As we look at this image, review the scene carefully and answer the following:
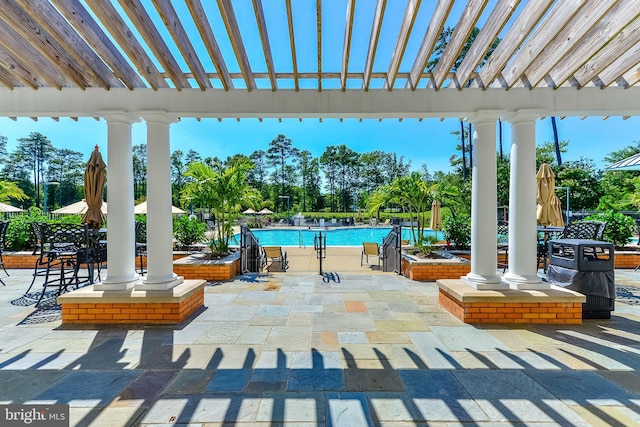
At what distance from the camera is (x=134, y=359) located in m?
2.90

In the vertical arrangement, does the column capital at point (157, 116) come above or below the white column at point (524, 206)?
above

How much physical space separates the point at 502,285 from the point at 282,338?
2.99 meters

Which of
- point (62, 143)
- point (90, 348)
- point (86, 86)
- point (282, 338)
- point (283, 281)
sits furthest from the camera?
point (62, 143)

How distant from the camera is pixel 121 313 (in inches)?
149

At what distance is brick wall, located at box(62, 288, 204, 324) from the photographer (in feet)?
12.4

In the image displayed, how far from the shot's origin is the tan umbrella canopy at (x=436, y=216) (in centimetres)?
766

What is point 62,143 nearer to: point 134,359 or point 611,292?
point 134,359

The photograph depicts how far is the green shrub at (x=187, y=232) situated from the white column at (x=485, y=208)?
7315 mm

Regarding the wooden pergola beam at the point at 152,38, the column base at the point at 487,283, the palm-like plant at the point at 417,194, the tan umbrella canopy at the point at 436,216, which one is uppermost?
the wooden pergola beam at the point at 152,38

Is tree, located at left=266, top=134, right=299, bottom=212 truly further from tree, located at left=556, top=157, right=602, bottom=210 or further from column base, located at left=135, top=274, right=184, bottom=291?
column base, located at left=135, top=274, right=184, bottom=291

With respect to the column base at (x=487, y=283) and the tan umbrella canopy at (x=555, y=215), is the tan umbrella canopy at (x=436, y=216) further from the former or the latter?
the column base at (x=487, y=283)

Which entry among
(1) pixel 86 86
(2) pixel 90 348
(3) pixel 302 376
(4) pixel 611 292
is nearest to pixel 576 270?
(4) pixel 611 292

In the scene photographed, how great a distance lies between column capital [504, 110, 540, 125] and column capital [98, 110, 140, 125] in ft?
16.4

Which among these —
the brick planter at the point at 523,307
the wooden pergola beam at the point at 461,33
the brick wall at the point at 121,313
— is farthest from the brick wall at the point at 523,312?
the brick wall at the point at 121,313
